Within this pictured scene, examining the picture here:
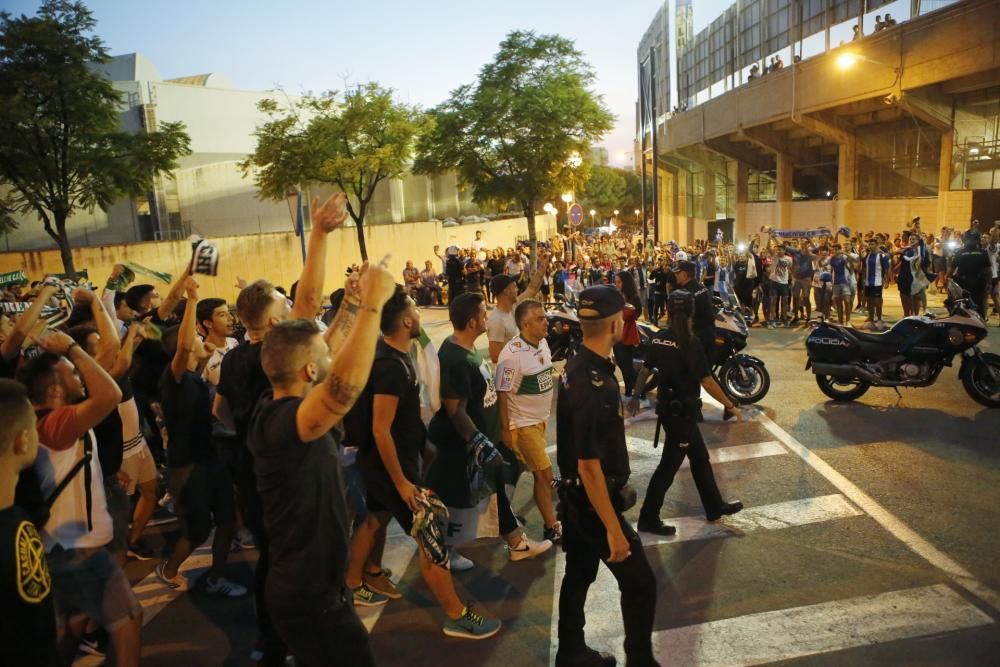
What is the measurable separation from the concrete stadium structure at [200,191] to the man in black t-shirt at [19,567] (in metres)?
26.3

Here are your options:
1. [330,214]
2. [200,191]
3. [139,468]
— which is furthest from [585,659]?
[200,191]

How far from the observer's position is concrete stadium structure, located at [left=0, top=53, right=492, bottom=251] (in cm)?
3128

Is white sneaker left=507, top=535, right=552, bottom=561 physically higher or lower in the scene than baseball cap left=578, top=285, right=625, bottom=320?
lower

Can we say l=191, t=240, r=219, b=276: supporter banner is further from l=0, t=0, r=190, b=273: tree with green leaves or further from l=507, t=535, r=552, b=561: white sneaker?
l=0, t=0, r=190, b=273: tree with green leaves

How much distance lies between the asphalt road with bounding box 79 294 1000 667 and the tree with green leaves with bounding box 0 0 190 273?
15.5 m

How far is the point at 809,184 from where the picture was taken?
3112cm

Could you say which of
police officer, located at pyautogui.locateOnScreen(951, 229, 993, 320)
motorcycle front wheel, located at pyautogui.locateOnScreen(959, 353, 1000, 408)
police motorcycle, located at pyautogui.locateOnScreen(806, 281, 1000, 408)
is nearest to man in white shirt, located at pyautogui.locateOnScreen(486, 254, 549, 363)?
police motorcycle, located at pyautogui.locateOnScreen(806, 281, 1000, 408)

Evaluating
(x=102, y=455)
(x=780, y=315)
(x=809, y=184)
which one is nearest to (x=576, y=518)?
(x=102, y=455)

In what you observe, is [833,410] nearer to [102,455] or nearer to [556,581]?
[556,581]

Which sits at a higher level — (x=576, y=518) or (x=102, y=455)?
(x=102, y=455)

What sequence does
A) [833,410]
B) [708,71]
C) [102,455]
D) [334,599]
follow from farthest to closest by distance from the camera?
[708,71] → [833,410] → [102,455] → [334,599]

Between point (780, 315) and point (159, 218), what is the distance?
87.6 feet

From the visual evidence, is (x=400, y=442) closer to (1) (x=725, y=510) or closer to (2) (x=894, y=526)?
(1) (x=725, y=510)

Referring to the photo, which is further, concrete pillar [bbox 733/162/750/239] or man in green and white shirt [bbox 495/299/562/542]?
concrete pillar [bbox 733/162/750/239]
